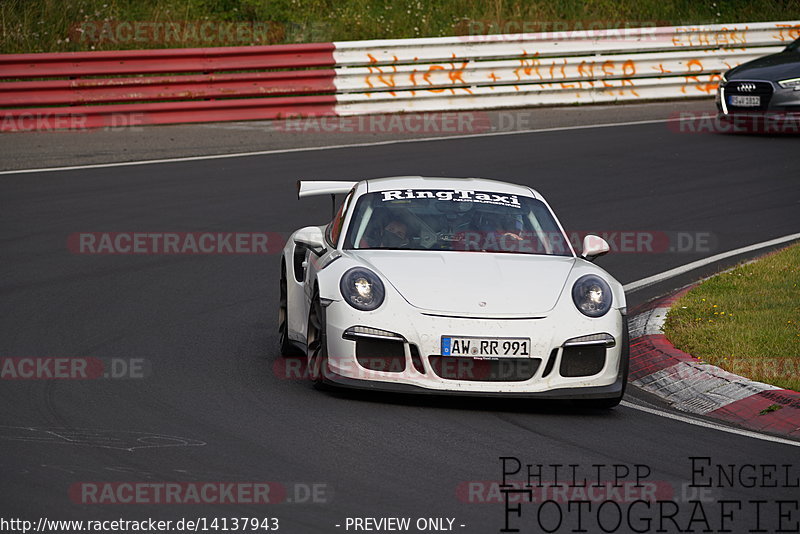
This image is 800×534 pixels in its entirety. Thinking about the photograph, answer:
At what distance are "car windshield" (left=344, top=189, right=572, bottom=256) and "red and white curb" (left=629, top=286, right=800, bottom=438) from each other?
36.9 inches

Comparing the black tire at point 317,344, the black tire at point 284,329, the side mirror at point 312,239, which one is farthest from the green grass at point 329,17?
the black tire at point 317,344

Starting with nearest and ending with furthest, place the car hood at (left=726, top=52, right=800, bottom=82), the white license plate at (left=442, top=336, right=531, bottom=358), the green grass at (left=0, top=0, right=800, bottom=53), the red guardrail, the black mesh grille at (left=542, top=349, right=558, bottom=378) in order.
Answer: the white license plate at (left=442, top=336, right=531, bottom=358)
the black mesh grille at (left=542, top=349, right=558, bottom=378)
the red guardrail
the car hood at (left=726, top=52, right=800, bottom=82)
the green grass at (left=0, top=0, right=800, bottom=53)

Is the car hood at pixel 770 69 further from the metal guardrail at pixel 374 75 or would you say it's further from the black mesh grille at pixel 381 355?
the black mesh grille at pixel 381 355

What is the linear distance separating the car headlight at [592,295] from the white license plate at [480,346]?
0.56 meters

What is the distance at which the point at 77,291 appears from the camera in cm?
1030

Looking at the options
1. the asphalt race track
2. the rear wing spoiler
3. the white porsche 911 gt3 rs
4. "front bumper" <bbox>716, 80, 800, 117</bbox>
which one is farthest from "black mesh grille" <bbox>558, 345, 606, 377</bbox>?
"front bumper" <bbox>716, 80, 800, 117</bbox>

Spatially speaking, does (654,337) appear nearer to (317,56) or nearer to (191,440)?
(191,440)

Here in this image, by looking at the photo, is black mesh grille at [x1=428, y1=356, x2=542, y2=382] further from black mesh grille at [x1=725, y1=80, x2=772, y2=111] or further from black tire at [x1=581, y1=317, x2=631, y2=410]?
black mesh grille at [x1=725, y1=80, x2=772, y2=111]

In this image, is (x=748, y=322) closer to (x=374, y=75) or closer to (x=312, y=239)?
(x=312, y=239)

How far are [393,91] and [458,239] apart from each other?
486 inches

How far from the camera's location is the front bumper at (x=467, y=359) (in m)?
7.22

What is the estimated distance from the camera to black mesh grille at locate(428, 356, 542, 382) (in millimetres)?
7227

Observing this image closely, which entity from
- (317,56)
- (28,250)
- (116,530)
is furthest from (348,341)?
(317,56)

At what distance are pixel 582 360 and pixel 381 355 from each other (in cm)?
111
